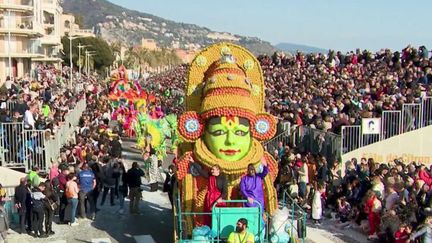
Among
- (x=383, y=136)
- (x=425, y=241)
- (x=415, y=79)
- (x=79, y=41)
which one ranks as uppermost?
(x=79, y=41)

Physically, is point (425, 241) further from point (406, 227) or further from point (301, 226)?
point (301, 226)

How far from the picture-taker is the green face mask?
481 inches

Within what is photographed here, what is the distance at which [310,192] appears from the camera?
16156 mm

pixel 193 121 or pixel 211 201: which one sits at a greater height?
pixel 193 121

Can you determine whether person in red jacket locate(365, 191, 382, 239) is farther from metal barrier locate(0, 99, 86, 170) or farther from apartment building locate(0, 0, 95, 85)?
apartment building locate(0, 0, 95, 85)

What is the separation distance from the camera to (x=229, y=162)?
1211cm

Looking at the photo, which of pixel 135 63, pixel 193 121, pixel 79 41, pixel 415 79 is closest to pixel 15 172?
pixel 193 121

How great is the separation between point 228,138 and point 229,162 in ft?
1.64

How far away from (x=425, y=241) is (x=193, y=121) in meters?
5.23

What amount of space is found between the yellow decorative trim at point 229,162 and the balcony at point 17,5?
5415 centimetres

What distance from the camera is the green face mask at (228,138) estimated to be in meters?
12.2

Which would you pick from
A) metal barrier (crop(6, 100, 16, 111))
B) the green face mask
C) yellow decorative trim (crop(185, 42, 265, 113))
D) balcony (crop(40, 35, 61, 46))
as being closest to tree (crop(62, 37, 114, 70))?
balcony (crop(40, 35, 61, 46))

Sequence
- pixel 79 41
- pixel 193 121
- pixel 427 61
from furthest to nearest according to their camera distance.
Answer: pixel 79 41
pixel 427 61
pixel 193 121

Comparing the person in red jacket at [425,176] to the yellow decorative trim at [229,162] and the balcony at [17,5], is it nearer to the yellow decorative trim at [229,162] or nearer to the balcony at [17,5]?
the yellow decorative trim at [229,162]
